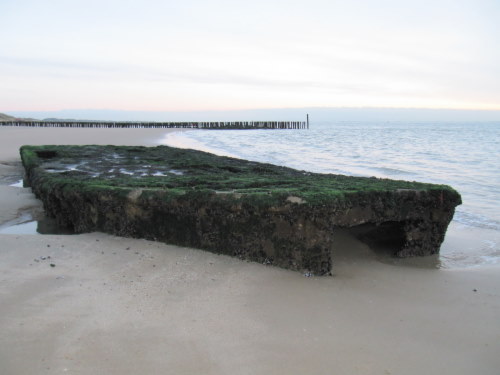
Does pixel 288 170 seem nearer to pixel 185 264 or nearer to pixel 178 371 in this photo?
pixel 185 264

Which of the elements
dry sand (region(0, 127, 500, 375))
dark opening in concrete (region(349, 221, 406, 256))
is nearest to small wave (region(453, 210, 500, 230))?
dry sand (region(0, 127, 500, 375))

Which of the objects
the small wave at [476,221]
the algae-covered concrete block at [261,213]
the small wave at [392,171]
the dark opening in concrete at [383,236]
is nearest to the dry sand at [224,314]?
the algae-covered concrete block at [261,213]

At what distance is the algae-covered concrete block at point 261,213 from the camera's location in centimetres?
436

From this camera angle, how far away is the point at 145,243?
16.5ft

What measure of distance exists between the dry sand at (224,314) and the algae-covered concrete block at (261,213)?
0.73ft

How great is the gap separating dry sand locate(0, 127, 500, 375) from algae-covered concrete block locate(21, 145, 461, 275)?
22 cm

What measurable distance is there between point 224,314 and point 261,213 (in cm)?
127

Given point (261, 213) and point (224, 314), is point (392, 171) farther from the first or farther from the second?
point (224, 314)

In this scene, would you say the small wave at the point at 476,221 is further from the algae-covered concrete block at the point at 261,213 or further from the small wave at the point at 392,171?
the small wave at the point at 392,171

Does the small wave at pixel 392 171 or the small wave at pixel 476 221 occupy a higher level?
the small wave at pixel 392 171

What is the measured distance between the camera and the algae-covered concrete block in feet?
14.3

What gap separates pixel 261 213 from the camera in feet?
14.6

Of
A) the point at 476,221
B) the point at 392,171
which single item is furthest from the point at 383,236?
the point at 392,171

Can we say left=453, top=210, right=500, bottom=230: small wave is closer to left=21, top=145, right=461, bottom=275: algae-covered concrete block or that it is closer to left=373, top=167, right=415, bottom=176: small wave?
left=21, top=145, right=461, bottom=275: algae-covered concrete block
